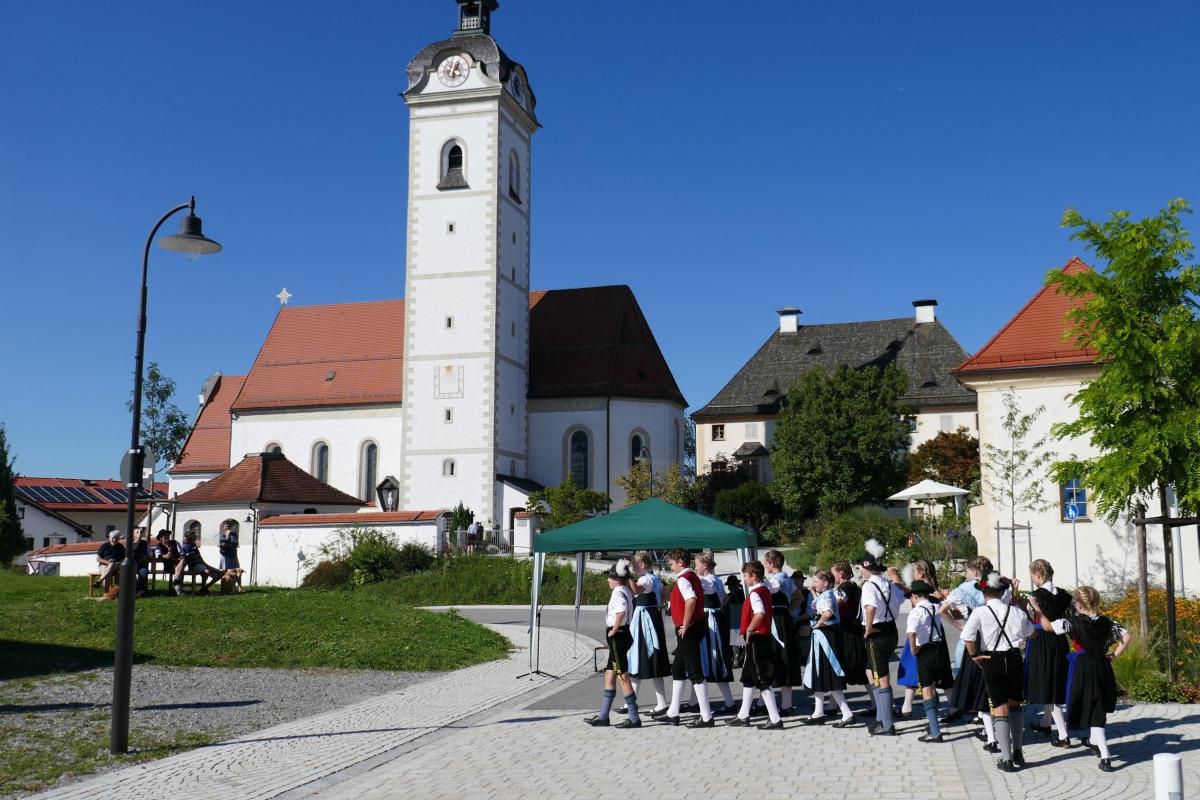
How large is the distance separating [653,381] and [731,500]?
6993mm

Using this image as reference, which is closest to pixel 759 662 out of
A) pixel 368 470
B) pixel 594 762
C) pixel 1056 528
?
pixel 594 762

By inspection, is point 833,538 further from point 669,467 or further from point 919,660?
point 919,660

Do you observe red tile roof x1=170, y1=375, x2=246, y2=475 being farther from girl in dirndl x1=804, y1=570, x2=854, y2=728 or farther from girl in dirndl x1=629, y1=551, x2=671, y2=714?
girl in dirndl x1=804, y1=570, x2=854, y2=728

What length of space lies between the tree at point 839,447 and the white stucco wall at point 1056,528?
564 inches

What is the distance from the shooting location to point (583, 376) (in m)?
48.3

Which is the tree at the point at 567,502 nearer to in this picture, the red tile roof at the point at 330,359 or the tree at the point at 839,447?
the tree at the point at 839,447

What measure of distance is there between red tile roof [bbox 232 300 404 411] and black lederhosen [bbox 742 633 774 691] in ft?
126

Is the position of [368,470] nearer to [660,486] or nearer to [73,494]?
[660,486]

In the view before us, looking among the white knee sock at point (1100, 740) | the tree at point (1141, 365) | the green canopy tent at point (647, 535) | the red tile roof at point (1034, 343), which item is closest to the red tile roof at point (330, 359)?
the red tile roof at point (1034, 343)

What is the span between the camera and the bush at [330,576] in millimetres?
31812

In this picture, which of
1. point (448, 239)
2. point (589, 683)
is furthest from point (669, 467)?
point (589, 683)

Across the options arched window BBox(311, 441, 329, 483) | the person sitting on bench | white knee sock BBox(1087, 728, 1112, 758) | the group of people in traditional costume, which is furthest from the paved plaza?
arched window BBox(311, 441, 329, 483)

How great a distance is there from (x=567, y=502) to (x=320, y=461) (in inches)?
530

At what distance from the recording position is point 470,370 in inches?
1775
